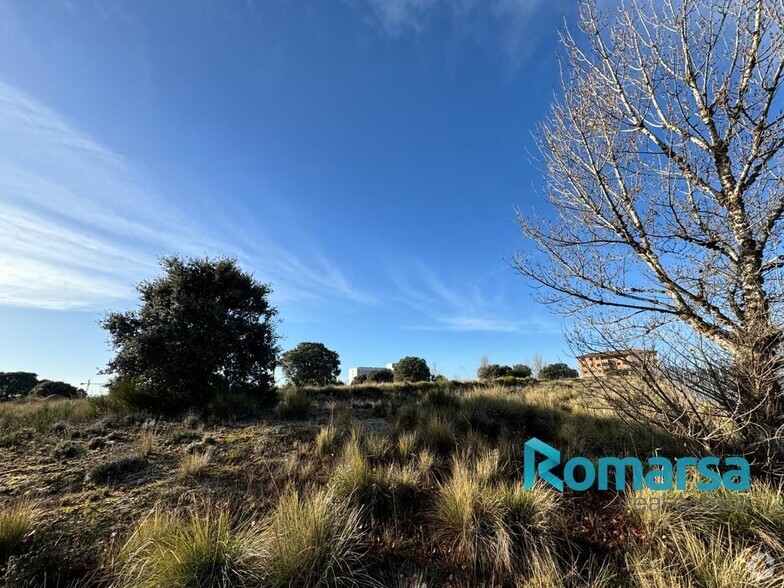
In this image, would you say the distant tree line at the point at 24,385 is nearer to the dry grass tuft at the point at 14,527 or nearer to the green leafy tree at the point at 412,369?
the green leafy tree at the point at 412,369

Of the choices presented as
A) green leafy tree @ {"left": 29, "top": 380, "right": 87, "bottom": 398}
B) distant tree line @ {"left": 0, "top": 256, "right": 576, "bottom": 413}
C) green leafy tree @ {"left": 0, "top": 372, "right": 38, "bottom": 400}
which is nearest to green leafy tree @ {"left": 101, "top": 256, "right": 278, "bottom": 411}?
distant tree line @ {"left": 0, "top": 256, "right": 576, "bottom": 413}

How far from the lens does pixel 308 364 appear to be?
104 ft

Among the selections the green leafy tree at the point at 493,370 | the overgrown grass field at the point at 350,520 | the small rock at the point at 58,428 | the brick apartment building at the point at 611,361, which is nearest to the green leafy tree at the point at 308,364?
the green leafy tree at the point at 493,370

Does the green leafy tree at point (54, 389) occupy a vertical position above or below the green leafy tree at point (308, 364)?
below

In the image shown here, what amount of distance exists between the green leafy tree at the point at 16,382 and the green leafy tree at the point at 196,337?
25.4 meters

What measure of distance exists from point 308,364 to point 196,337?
23.2 meters

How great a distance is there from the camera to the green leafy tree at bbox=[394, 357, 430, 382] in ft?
101

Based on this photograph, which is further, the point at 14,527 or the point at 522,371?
the point at 522,371

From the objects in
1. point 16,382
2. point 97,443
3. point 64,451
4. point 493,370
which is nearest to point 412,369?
point 493,370

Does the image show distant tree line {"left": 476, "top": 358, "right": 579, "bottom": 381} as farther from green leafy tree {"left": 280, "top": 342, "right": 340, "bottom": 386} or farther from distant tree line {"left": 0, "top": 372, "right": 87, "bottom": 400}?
distant tree line {"left": 0, "top": 372, "right": 87, "bottom": 400}

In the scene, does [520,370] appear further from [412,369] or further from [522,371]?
[412,369]

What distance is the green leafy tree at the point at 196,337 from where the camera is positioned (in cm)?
895

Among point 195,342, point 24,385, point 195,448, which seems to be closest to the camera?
point 195,448

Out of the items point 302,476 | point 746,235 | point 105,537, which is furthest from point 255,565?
point 746,235
